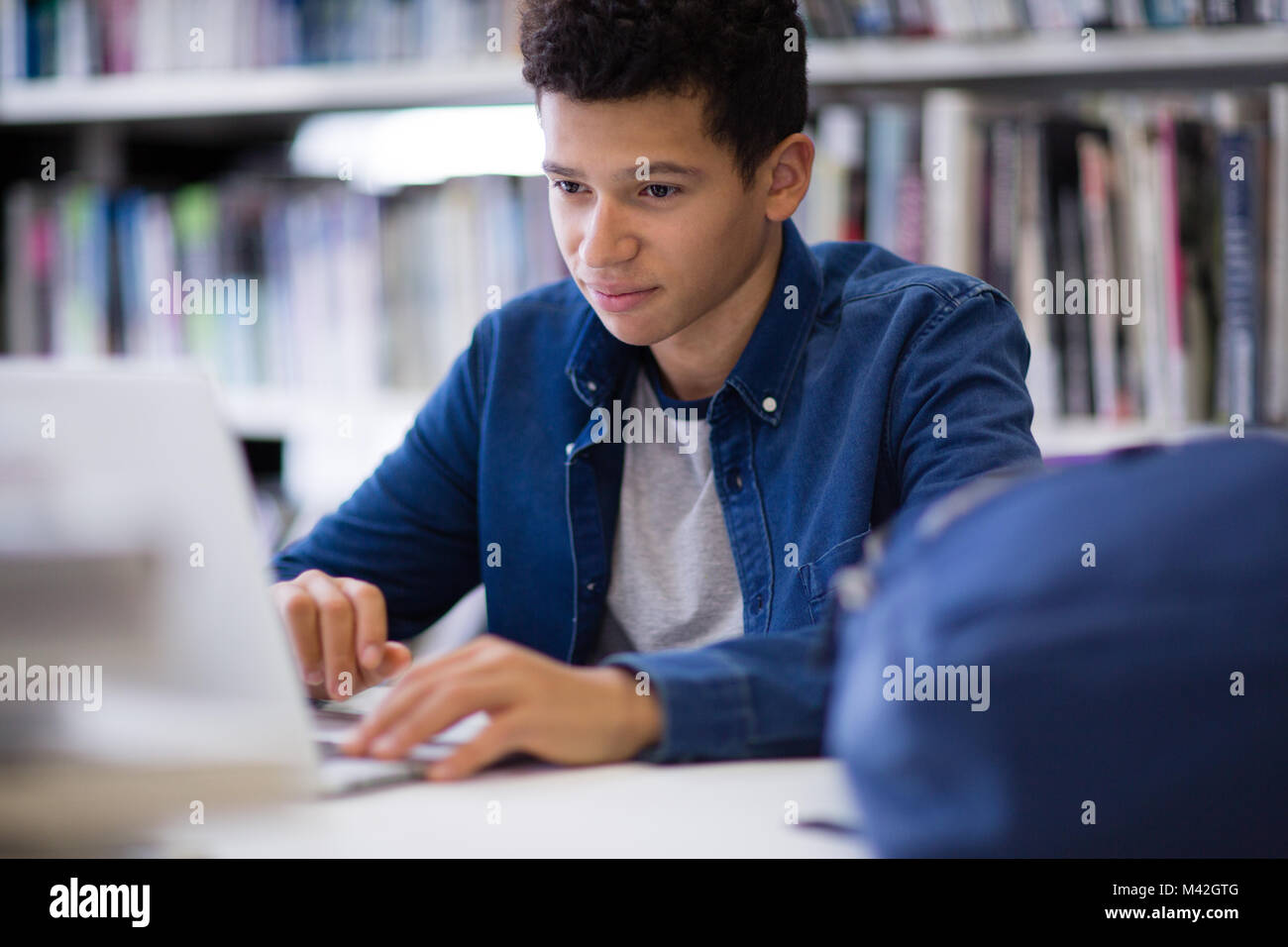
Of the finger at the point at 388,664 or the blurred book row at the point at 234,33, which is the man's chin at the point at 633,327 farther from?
the blurred book row at the point at 234,33

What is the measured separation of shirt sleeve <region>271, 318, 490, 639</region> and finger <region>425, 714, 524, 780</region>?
56 cm

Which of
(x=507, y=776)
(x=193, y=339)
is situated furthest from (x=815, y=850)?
(x=193, y=339)

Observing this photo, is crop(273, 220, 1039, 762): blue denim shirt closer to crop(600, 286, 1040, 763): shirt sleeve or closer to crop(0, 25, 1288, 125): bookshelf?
crop(600, 286, 1040, 763): shirt sleeve

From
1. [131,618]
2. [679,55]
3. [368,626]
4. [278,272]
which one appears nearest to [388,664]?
[368,626]

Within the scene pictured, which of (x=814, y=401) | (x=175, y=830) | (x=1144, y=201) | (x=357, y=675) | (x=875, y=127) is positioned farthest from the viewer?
(x=875, y=127)

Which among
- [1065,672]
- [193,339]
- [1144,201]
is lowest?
[1065,672]

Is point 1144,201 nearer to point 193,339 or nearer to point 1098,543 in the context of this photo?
point 1098,543

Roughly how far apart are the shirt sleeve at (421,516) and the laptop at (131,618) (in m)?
0.61

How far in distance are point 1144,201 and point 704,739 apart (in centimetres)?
107

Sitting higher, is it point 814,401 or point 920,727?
point 814,401

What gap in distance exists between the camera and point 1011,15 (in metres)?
1.49

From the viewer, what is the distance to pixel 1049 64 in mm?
1486

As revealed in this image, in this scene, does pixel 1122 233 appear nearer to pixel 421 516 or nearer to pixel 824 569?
pixel 824 569

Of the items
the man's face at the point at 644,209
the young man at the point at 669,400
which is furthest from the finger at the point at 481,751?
the man's face at the point at 644,209
